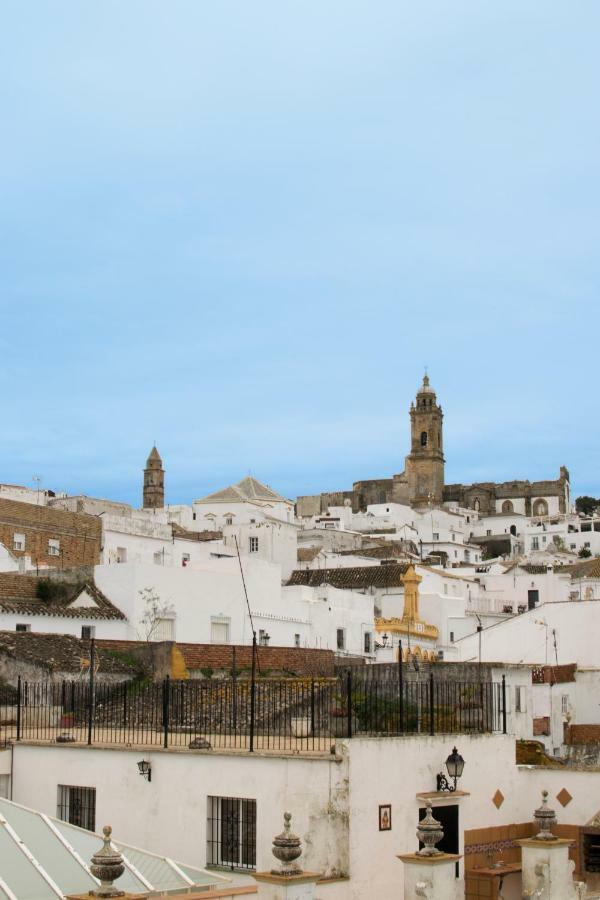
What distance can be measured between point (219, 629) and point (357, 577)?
63.4 feet

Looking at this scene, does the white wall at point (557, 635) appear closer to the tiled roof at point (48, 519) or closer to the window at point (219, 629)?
the window at point (219, 629)

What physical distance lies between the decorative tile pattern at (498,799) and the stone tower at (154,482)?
91.6 m

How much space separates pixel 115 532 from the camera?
5269 cm

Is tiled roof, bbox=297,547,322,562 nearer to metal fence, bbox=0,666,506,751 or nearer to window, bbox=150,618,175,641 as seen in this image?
window, bbox=150,618,175,641

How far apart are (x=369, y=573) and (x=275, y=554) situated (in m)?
9.32

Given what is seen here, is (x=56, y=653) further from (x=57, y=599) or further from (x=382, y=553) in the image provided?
(x=382, y=553)

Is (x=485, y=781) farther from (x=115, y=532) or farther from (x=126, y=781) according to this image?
(x=115, y=532)

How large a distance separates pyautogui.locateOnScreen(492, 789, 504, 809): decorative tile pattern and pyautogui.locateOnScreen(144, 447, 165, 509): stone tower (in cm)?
9157

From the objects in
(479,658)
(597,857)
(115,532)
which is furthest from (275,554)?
(597,857)

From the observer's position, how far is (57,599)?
115ft

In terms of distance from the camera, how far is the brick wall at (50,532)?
155 feet

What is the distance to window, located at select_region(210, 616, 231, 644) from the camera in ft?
122

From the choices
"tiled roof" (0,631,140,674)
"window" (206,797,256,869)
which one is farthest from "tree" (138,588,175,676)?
"window" (206,797,256,869)

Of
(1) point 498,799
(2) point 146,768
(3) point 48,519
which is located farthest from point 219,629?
(2) point 146,768
